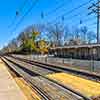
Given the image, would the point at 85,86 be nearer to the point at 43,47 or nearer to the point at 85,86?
the point at 85,86

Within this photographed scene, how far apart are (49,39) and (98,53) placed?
2372 inches

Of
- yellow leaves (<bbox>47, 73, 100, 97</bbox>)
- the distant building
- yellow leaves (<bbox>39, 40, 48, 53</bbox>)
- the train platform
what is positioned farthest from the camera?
yellow leaves (<bbox>39, 40, 48, 53</bbox>)

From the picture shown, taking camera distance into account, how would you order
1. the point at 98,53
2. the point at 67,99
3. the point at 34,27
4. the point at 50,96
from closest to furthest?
the point at 67,99 → the point at 50,96 → the point at 98,53 → the point at 34,27

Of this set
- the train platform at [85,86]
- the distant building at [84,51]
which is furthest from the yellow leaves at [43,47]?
the train platform at [85,86]

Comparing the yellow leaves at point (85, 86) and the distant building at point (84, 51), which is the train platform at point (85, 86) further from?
the distant building at point (84, 51)

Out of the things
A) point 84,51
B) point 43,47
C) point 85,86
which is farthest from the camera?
point 43,47

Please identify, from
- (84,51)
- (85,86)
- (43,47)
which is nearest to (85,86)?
(85,86)

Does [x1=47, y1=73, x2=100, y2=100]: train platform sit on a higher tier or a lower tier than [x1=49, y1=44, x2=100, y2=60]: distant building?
lower

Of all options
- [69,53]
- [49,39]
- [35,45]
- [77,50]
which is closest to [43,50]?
[35,45]

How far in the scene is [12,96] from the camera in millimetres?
10148

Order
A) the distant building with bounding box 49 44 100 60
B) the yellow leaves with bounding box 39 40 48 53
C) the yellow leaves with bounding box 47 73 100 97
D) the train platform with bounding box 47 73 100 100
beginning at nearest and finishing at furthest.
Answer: the train platform with bounding box 47 73 100 100 → the yellow leaves with bounding box 47 73 100 97 → the distant building with bounding box 49 44 100 60 → the yellow leaves with bounding box 39 40 48 53

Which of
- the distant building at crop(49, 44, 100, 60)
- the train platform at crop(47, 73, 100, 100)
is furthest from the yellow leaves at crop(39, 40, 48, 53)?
the train platform at crop(47, 73, 100, 100)

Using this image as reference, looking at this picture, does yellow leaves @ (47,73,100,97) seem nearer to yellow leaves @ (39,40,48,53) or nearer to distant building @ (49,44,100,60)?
distant building @ (49,44,100,60)

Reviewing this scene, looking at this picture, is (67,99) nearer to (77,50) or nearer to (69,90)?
(69,90)
